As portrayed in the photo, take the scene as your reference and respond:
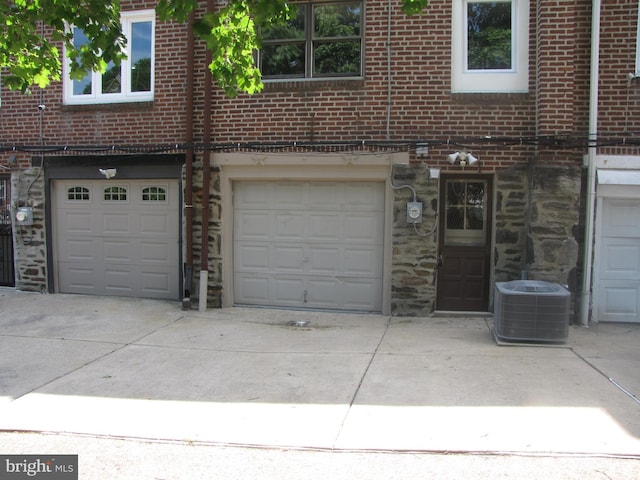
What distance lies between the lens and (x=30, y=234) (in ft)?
30.1

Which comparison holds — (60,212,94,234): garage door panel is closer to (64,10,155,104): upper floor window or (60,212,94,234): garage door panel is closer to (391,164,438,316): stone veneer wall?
(64,10,155,104): upper floor window

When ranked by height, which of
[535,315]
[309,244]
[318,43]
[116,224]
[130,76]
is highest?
[318,43]

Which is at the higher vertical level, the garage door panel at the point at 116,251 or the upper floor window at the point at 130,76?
the upper floor window at the point at 130,76

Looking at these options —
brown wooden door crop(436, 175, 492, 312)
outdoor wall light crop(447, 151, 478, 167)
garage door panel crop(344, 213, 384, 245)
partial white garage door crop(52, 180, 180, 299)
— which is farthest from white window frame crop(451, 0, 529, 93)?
partial white garage door crop(52, 180, 180, 299)

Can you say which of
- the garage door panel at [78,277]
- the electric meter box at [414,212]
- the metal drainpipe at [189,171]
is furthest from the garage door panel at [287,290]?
the garage door panel at [78,277]

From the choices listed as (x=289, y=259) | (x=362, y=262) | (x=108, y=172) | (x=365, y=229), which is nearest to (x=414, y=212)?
(x=365, y=229)

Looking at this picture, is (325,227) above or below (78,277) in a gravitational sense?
above

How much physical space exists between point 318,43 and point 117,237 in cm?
477

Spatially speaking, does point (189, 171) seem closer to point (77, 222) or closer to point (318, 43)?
point (77, 222)

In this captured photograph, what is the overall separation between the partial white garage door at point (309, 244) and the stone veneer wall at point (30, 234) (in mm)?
3666

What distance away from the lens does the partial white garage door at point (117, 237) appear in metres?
8.74

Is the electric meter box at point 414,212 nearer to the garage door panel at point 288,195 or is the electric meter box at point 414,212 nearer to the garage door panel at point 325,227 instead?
the garage door panel at point 325,227

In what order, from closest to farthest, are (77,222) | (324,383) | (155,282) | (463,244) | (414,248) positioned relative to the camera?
(324,383) < (414,248) < (463,244) < (155,282) < (77,222)

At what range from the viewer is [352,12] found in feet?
26.0
